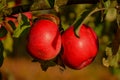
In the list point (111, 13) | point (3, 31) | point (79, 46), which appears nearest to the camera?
point (111, 13)

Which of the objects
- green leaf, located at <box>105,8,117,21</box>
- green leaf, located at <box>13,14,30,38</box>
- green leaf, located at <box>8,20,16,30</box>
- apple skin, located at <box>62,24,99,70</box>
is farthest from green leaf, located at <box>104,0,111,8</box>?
green leaf, located at <box>8,20,16,30</box>

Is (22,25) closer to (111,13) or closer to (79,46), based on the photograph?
(79,46)

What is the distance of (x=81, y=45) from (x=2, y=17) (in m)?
0.40

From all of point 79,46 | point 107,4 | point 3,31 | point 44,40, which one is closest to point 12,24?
point 3,31

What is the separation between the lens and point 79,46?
173 centimetres

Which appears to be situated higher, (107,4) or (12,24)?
(107,4)

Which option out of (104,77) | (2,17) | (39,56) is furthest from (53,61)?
(104,77)

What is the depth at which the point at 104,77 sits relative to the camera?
24.9 ft

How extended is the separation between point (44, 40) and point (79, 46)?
0.47 feet

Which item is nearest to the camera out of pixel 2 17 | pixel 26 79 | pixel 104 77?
pixel 2 17

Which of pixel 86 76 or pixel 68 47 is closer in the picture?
pixel 68 47

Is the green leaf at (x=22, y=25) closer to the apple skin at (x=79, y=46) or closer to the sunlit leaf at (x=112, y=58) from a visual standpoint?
the apple skin at (x=79, y=46)

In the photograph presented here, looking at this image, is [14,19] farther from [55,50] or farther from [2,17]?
[55,50]

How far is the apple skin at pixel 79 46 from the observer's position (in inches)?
68.1
